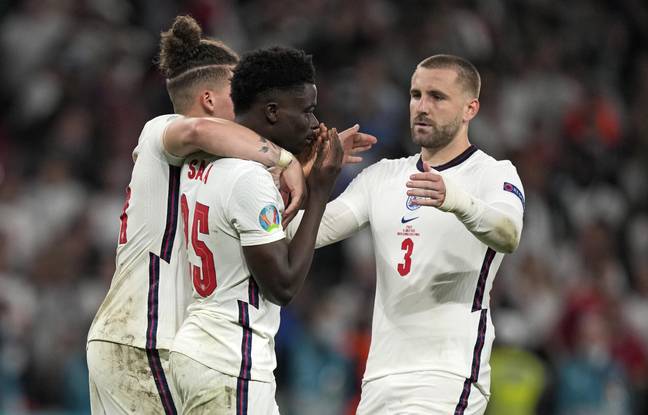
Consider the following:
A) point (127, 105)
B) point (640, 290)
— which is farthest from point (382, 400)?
point (640, 290)

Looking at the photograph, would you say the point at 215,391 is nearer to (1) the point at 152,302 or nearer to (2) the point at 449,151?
(1) the point at 152,302

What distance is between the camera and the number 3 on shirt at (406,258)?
586 cm

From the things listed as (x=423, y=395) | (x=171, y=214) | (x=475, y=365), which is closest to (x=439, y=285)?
(x=475, y=365)

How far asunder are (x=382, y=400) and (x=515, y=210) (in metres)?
1.11

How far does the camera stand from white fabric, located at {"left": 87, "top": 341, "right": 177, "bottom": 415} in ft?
17.8

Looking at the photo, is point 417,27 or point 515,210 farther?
point 417,27

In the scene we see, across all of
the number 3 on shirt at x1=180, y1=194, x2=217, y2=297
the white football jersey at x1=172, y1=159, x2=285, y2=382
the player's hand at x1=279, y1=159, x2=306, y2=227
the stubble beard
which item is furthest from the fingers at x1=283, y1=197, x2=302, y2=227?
the stubble beard

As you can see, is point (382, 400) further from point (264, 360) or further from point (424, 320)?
point (264, 360)

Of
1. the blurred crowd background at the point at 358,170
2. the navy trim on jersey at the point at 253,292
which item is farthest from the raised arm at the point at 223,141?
the blurred crowd background at the point at 358,170

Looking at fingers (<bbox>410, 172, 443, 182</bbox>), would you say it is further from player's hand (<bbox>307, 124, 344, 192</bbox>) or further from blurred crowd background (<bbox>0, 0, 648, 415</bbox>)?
blurred crowd background (<bbox>0, 0, 648, 415</bbox>)

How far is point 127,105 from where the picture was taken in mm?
Answer: 12164

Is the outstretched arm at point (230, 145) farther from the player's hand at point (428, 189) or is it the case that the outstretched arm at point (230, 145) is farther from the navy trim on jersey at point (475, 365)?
the navy trim on jersey at point (475, 365)

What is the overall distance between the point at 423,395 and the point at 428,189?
1069mm

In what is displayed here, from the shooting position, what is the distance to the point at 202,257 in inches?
200
